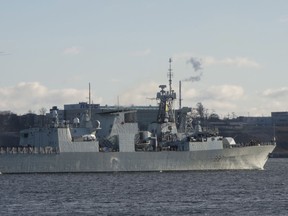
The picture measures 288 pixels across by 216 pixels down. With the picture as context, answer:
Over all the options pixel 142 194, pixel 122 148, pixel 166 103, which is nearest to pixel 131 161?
pixel 122 148

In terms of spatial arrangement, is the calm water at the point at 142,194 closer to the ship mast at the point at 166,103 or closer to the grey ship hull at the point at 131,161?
the grey ship hull at the point at 131,161

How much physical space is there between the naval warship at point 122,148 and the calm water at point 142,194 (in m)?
2.28

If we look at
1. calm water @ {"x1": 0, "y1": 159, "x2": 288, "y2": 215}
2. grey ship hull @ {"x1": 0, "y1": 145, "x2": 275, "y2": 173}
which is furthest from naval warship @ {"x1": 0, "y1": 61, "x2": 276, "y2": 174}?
calm water @ {"x1": 0, "y1": 159, "x2": 288, "y2": 215}

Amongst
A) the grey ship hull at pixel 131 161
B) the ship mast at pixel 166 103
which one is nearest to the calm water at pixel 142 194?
the grey ship hull at pixel 131 161

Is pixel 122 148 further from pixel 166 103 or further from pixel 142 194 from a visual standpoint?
pixel 142 194

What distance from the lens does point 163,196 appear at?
52969mm

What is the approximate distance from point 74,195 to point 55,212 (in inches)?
350

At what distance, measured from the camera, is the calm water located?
150 ft

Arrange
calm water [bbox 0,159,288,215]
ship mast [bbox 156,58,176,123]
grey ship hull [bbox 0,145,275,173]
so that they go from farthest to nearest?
ship mast [bbox 156,58,176,123]
grey ship hull [bbox 0,145,275,173]
calm water [bbox 0,159,288,215]

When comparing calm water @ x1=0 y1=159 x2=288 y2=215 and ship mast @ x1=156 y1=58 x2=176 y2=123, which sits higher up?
ship mast @ x1=156 y1=58 x2=176 y2=123

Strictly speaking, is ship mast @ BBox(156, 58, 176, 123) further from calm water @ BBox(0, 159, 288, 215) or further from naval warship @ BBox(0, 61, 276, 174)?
calm water @ BBox(0, 159, 288, 215)

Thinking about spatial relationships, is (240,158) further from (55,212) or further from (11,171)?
(55,212)

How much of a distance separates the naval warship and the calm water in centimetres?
228

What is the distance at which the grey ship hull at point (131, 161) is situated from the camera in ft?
244
